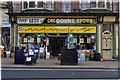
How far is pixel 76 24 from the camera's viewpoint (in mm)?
26797

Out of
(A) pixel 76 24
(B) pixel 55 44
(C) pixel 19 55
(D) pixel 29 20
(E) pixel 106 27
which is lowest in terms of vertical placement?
(C) pixel 19 55

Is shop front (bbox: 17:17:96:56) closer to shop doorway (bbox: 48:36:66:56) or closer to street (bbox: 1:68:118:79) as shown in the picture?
shop doorway (bbox: 48:36:66:56)

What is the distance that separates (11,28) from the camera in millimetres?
27578

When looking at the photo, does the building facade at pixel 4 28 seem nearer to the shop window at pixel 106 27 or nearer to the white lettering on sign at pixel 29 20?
the white lettering on sign at pixel 29 20

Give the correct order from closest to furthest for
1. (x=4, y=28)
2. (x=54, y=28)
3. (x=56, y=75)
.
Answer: (x=56, y=75), (x=54, y=28), (x=4, y=28)

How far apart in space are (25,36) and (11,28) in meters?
1.47

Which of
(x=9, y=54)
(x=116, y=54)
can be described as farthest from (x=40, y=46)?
(x=116, y=54)

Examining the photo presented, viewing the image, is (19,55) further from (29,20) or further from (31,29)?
(29,20)

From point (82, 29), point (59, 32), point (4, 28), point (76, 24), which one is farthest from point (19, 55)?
point (4, 28)

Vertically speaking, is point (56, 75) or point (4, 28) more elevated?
point (4, 28)

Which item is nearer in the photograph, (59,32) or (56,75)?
(56,75)

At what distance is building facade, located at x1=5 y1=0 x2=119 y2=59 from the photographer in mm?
26594

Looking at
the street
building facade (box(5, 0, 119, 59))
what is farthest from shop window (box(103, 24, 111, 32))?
the street

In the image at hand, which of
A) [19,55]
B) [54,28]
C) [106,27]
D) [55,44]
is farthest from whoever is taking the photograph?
[55,44]
